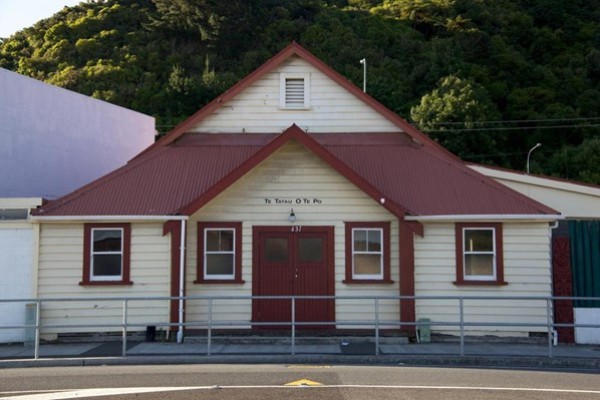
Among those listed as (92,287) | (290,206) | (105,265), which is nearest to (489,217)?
(290,206)

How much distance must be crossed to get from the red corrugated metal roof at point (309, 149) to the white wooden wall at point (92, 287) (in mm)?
573

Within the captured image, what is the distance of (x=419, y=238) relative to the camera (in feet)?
51.0

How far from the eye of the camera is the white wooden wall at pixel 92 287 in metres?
15.4

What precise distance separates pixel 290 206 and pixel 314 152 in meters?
1.43

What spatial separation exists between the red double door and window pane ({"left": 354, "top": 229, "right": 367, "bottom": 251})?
60cm

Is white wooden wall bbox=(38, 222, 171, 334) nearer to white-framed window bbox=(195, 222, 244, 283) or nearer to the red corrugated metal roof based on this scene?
the red corrugated metal roof

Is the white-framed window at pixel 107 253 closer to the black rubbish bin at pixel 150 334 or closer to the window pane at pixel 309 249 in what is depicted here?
the black rubbish bin at pixel 150 334

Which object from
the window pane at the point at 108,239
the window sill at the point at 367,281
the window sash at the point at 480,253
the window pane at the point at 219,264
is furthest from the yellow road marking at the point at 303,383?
the window pane at the point at 108,239

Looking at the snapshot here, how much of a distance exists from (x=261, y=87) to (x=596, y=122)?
44035 millimetres

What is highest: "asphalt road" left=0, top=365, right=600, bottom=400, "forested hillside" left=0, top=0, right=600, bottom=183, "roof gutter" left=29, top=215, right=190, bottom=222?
"forested hillside" left=0, top=0, right=600, bottom=183

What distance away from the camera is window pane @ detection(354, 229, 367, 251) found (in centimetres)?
1584

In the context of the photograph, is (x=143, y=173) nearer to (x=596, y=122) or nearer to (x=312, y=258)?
(x=312, y=258)

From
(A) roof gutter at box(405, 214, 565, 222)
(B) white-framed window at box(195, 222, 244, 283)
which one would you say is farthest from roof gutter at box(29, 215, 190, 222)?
(A) roof gutter at box(405, 214, 565, 222)

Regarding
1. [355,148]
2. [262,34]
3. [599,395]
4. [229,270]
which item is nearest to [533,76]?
[262,34]
